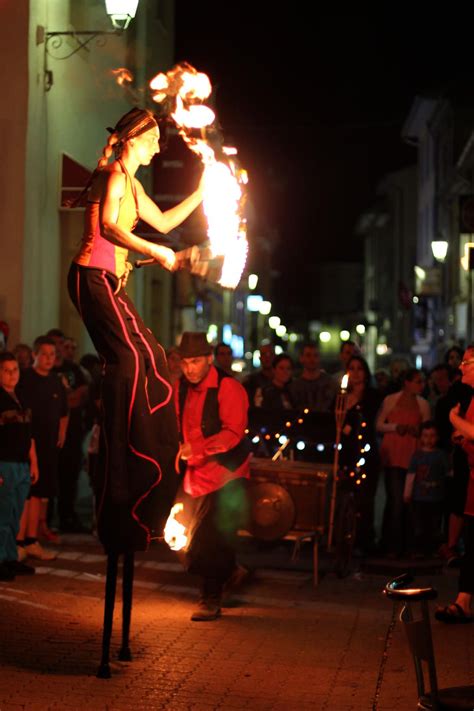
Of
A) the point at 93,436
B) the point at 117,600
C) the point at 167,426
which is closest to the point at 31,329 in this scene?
the point at 93,436

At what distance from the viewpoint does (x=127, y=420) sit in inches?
287

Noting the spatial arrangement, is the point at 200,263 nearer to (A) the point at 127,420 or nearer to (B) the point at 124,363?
(B) the point at 124,363

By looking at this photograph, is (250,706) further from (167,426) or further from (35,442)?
(35,442)

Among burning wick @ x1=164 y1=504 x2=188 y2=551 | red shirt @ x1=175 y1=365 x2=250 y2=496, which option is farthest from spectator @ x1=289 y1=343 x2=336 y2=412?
burning wick @ x1=164 y1=504 x2=188 y2=551

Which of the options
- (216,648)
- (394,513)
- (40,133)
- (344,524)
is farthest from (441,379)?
(216,648)

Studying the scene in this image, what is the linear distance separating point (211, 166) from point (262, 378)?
331 inches

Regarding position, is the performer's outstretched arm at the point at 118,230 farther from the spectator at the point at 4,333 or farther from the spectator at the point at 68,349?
the spectator at the point at 68,349

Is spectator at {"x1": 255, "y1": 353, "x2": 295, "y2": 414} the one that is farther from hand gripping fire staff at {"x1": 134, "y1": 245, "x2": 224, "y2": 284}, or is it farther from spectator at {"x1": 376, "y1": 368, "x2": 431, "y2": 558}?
hand gripping fire staff at {"x1": 134, "y1": 245, "x2": 224, "y2": 284}

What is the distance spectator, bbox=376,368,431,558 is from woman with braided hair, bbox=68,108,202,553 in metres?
6.23

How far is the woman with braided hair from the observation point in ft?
23.6

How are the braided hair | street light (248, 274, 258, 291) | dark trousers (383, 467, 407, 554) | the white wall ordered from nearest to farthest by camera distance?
the braided hair, dark trousers (383, 467, 407, 554), the white wall, street light (248, 274, 258, 291)

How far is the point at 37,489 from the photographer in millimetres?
12508

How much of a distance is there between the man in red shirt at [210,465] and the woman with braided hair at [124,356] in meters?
2.04

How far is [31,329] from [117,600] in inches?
242
